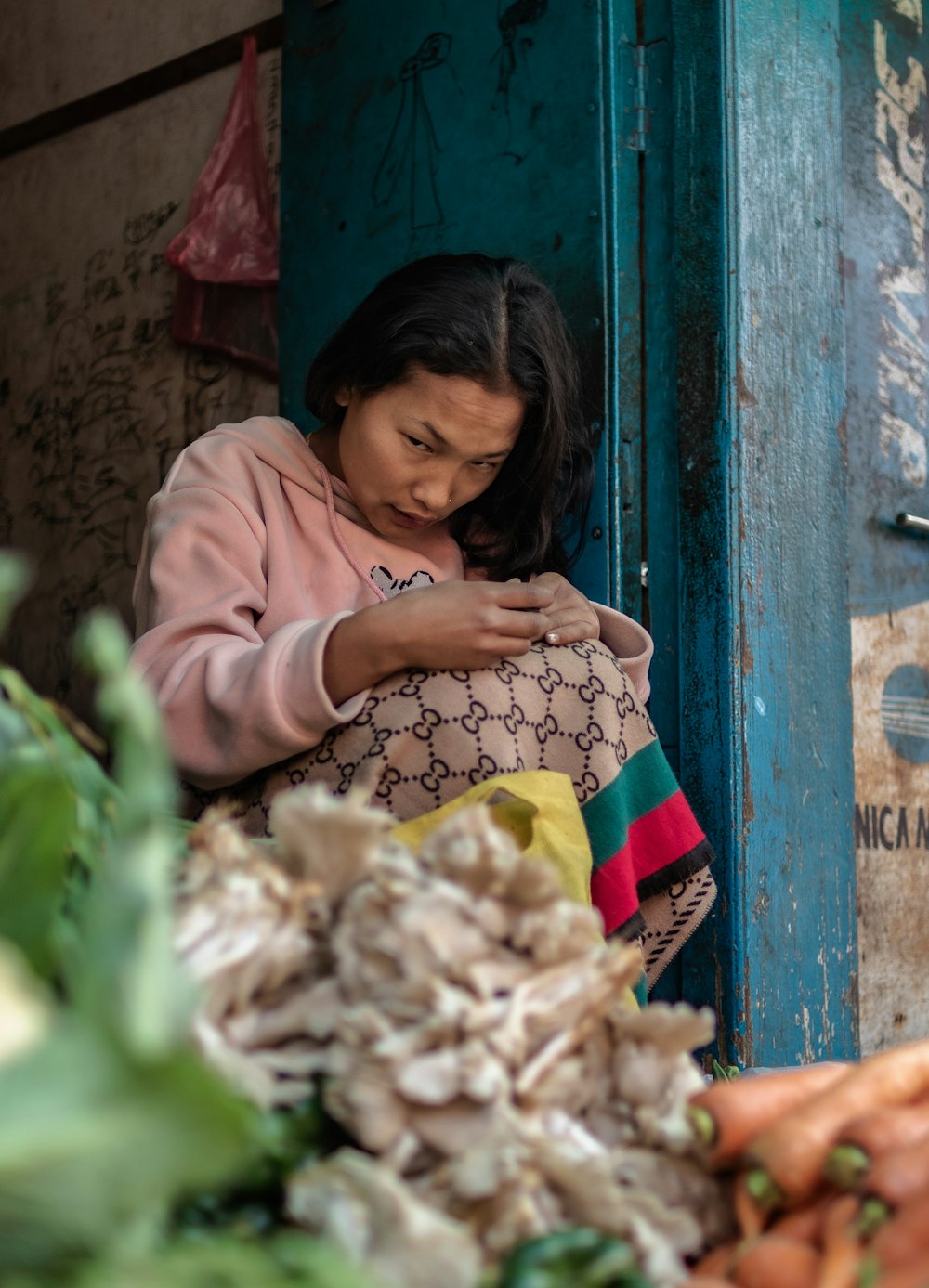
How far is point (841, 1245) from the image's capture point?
2.52ft

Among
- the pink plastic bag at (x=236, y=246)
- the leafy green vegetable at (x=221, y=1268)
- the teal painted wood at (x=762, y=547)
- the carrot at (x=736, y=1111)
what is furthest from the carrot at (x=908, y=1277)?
the pink plastic bag at (x=236, y=246)

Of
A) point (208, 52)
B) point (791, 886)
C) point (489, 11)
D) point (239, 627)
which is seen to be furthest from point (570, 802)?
point (208, 52)

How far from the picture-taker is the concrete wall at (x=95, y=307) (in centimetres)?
378

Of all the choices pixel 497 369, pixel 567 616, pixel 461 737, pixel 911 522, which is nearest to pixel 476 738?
pixel 461 737

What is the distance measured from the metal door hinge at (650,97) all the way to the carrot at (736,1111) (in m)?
2.01

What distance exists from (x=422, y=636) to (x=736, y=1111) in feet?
2.91

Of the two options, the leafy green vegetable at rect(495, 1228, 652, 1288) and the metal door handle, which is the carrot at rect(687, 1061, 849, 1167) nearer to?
the leafy green vegetable at rect(495, 1228, 652, 1288)

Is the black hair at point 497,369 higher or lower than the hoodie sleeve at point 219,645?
higher

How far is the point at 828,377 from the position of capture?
268cm

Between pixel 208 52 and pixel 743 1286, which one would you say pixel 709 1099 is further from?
pixel 208 52

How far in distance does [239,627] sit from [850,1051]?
157 centimetres

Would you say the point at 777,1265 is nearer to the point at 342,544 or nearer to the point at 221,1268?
the point at 221,1268

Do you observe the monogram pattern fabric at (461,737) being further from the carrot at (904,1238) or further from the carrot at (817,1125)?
the carrot at (904,1238)

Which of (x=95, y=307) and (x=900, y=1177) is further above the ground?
(x=95, y=307)
